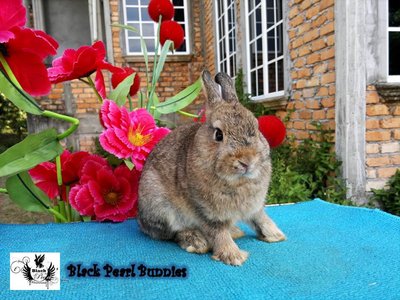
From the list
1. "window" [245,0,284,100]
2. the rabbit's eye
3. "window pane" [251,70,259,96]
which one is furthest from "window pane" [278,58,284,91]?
the rabbit's eye

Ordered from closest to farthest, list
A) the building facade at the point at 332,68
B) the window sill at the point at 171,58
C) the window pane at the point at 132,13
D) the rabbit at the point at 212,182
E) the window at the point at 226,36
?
the rabbit at the point at 212,182 < the building facade at the point at 332,68 < the window at the point at 226,36 < the window sill at the point at 171,58 < the window pane at the point at 132,13

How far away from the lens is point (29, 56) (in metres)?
1.14

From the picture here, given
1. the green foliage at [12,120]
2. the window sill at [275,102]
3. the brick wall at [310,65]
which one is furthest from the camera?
the green foliage at [12,120]

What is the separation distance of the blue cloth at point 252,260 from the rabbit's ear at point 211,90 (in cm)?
62

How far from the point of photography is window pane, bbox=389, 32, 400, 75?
9.30 feet

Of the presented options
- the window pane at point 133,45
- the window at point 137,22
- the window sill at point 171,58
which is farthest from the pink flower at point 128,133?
the window pane at point 133,45

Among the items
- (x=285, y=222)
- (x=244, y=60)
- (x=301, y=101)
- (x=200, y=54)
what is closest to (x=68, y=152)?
(x=285, y=222)

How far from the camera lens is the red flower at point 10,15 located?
1.03 meters

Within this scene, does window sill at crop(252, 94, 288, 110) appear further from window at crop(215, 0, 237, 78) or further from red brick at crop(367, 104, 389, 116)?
window at crop(215, 0, 237, 78)

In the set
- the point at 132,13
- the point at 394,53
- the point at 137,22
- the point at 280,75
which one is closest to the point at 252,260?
the point at 394,53

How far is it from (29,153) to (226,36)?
5569 millimetres

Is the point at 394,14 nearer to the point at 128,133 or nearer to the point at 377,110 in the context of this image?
the point at 377,110

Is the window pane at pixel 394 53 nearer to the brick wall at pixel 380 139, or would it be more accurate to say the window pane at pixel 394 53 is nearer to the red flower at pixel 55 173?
the brick wall at pixel 380 139

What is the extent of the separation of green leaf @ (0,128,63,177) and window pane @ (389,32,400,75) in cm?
282
